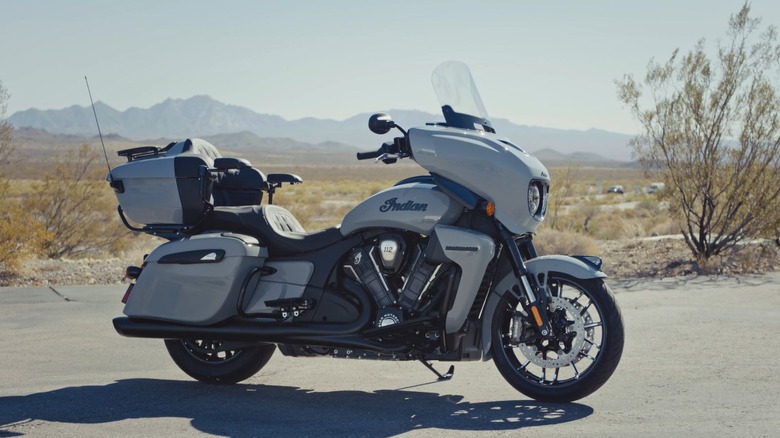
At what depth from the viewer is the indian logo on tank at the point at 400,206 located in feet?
21.4

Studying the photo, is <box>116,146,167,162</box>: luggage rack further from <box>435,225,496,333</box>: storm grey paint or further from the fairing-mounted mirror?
<box>435,225,496,333</box>: storm grey paint

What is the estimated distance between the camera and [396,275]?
21.8ft

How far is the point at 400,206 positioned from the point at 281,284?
1.14 m

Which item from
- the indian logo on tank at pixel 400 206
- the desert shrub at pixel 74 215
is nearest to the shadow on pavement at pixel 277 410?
the indian logo on tank at pixel 400 206

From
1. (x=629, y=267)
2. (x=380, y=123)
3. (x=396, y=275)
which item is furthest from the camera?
(x=629, y=267)

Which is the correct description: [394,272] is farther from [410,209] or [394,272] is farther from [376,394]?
[376,394]

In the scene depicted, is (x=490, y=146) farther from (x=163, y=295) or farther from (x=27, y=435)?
(x=27, y=435)

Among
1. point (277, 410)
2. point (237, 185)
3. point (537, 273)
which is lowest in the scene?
point (277, 410)

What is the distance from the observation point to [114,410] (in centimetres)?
639

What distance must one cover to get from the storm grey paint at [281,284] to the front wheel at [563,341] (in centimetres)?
146

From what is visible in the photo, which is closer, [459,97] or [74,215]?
[459,97]

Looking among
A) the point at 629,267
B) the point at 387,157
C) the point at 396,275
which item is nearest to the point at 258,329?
the point at 396,275

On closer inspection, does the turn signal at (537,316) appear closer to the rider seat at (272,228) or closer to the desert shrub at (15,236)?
the rider seat at (272,228)

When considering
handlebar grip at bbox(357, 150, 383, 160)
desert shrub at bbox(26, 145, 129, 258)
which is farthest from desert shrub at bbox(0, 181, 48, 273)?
handlebar grip at bbox(357, 150, 383, 160)
